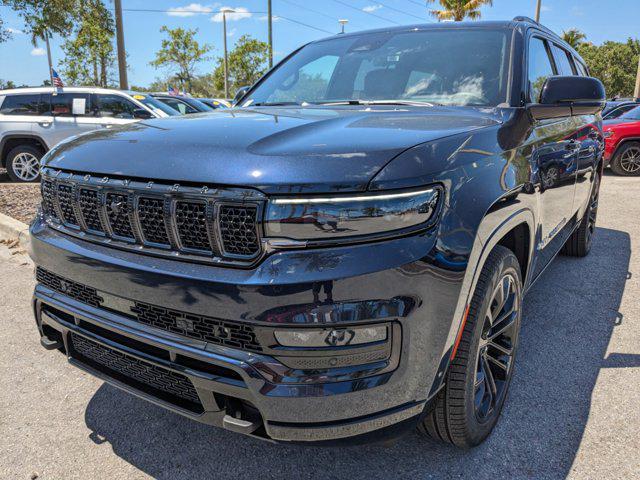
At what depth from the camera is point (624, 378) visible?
9.00ft

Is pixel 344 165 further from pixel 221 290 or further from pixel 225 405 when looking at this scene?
pixel 225 405

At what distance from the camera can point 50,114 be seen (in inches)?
380

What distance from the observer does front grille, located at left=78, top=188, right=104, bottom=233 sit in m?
1.95

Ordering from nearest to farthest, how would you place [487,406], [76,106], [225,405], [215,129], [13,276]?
[225,405] < [215,129] < [487,406] < [13,276] < [76,106]

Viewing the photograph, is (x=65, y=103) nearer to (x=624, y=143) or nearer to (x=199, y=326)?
(x=199, y=326)

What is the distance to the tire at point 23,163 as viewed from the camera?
950 cm

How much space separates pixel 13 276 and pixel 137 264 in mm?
3379

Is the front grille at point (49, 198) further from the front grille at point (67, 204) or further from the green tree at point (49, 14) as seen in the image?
the green tree at point (49, 14)

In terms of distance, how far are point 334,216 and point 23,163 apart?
32.5 feet

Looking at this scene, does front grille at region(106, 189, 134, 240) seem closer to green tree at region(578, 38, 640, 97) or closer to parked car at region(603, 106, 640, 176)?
parked car at region(603, 106, 640, 176)

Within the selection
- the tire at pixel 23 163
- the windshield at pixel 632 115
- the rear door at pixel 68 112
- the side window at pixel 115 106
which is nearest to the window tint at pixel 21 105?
the rear door at pixel 68 112

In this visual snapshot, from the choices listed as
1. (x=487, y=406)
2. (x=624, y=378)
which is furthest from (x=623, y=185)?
(x=487, y=406)

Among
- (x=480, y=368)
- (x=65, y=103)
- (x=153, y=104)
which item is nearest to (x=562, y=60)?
(x=480, y=368)

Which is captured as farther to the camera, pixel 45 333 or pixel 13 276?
pixel 13 276
